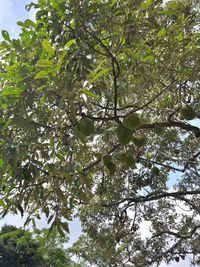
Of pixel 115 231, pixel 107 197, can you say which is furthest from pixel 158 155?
pixel 115 231

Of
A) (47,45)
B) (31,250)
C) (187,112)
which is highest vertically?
(31,250)

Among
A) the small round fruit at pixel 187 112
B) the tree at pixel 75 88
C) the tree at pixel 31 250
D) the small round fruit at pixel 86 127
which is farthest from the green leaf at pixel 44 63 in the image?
the tree at pixel 31 250

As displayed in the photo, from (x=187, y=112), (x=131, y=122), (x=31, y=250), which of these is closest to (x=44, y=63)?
(x=131, y=122)

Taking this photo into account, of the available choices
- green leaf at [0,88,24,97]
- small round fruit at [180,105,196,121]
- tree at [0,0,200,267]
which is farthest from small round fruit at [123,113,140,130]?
small round fruit at [180,105,196,121]

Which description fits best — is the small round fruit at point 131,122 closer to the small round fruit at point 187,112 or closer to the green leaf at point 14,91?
the green leaf at point 14,91

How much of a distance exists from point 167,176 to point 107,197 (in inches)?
54.7

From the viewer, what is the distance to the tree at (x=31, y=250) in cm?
1532

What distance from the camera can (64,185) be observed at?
3.20 m

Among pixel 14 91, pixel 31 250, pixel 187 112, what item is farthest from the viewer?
pixel 31 250

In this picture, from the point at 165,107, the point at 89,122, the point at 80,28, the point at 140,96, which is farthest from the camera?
the point at 165,107

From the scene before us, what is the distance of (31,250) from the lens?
62.3ft

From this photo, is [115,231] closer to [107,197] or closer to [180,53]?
[107,197]

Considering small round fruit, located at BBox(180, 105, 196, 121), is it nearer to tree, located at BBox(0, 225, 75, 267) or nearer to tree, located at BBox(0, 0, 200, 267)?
tree, located at BBox(0, 0, 200, 267)

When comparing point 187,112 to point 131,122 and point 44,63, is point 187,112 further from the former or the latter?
point 44,63
